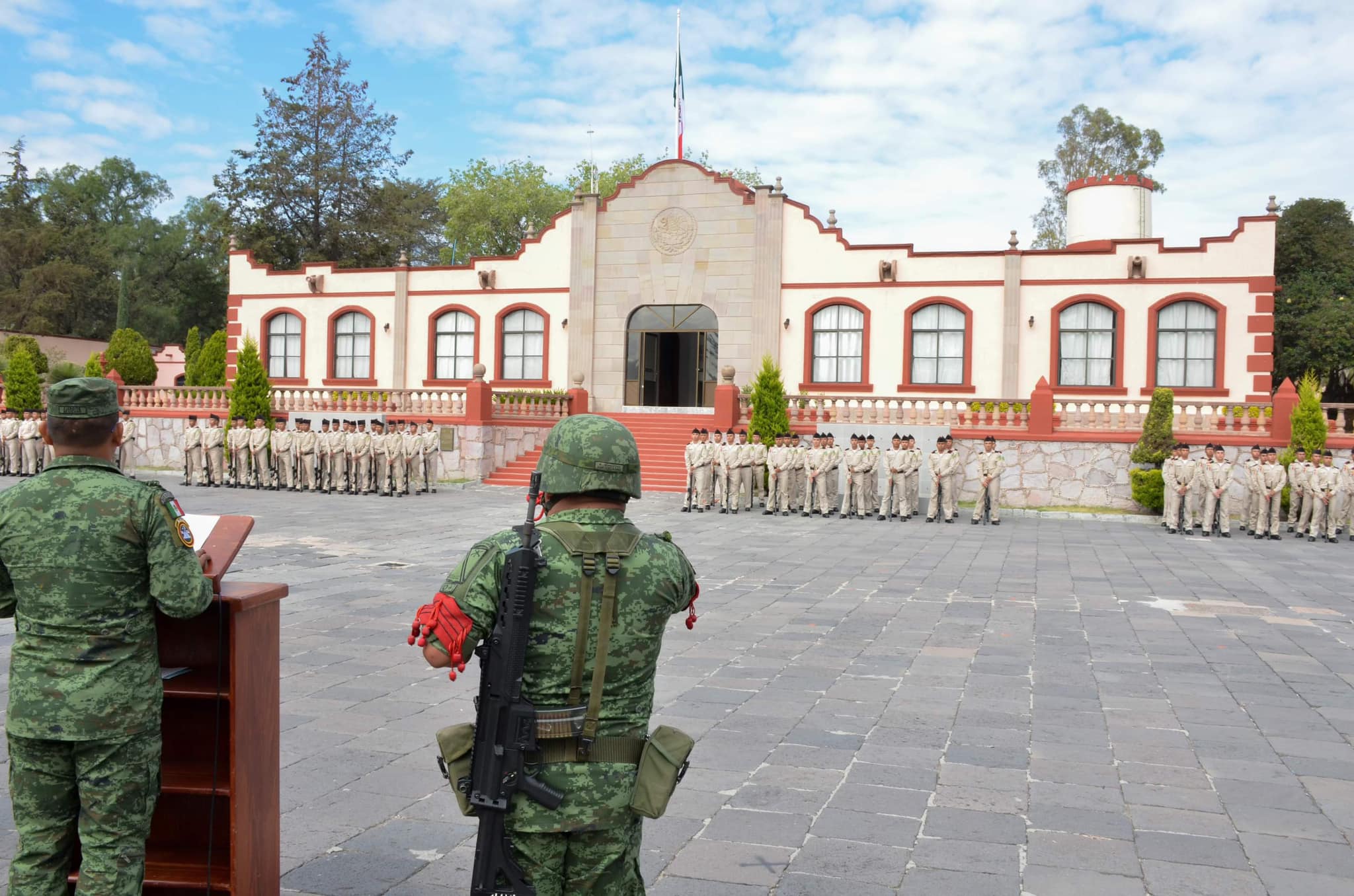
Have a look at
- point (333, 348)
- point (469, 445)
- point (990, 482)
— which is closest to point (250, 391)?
point (469, 445)

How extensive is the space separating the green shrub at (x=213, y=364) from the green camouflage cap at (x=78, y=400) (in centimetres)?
3607

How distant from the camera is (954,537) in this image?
56.6 feet

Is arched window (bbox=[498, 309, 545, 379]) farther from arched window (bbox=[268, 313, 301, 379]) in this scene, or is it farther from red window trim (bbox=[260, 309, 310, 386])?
arched window (bbox=[268, 313, 301, 379])

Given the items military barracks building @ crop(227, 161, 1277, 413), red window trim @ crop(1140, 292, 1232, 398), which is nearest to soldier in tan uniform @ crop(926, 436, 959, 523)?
military barracks building @ crop(227, 161, 1277, 413)

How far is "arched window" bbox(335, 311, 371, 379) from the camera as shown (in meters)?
32.6

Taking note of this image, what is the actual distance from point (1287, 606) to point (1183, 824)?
23.4ft

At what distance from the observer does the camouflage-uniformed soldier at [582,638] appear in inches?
107

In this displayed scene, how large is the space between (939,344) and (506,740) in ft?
85.3

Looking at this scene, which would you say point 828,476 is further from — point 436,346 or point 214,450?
point 436,346

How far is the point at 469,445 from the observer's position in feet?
→ 87.4

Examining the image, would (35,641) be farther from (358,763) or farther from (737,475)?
(737,475)

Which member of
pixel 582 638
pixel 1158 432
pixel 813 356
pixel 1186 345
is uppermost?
pixel 1186 345

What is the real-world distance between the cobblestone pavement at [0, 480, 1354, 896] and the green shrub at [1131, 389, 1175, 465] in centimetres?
909

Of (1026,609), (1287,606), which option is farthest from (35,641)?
(1287,606)
